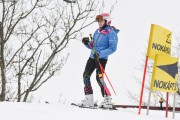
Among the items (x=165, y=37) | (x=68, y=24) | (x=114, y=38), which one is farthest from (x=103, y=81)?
(x=68, y=24)

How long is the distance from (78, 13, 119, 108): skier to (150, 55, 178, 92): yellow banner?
2.94 ft

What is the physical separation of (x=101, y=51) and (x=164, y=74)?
1377 millimetres

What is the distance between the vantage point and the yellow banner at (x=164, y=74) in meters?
6.86

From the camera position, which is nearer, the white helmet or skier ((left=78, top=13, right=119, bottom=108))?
skier ((left=78, top=13, right=119, bottom=108))

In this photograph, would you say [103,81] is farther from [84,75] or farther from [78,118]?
[78,118]

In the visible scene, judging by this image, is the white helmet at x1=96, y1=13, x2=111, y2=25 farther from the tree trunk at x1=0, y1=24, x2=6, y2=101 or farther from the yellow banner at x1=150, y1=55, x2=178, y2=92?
the tree trunk at x1=0, y1=24, x2=6, y2=101

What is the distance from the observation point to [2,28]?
49.1ft

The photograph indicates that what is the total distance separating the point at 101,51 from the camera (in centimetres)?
687

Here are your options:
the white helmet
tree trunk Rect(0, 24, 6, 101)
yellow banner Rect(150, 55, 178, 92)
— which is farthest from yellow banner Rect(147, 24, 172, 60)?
tree trunk Rect(0, 24, 6, 101)

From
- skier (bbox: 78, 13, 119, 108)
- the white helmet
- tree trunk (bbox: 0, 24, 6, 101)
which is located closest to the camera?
skier (bbox: 78, 13, 119, 108)

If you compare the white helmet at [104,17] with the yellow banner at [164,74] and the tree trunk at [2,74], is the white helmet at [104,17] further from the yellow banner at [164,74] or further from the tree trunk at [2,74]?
the tree trunk at [2,74]

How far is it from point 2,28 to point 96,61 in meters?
8.99

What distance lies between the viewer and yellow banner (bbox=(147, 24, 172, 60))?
22.5 ft

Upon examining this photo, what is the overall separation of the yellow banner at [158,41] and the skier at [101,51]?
70cm
